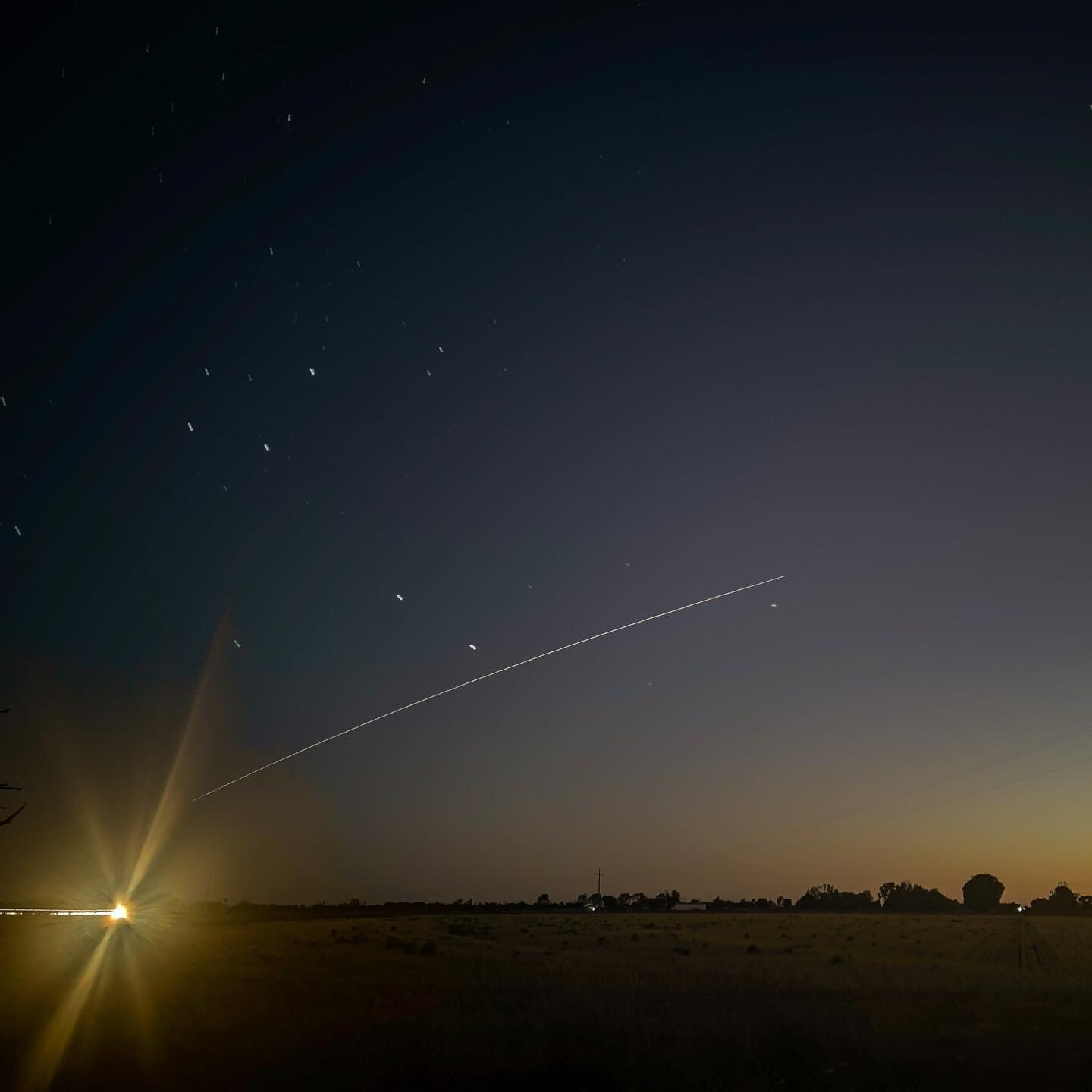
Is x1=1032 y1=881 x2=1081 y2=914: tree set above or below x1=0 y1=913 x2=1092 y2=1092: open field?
above

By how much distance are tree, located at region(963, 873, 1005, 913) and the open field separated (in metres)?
154

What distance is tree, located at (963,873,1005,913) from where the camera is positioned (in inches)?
7151

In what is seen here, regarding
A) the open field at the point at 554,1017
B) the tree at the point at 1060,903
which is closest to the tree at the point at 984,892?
the tree at the point at 1060,903

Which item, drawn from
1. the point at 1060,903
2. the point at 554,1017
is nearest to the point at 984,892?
the point at 1060,903

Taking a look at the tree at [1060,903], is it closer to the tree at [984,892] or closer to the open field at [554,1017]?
the tree at [984,892]

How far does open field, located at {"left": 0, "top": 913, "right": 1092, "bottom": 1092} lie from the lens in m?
16.2

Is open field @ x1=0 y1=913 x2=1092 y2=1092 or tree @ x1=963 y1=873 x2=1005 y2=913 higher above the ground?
tree @ x1=963 y1=873 x2=1005 y2=913

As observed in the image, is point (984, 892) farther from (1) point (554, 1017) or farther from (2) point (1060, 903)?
(1) point (554, 1017)

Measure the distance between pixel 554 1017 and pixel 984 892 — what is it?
19025cm

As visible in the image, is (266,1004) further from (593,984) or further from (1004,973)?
(1004,973)

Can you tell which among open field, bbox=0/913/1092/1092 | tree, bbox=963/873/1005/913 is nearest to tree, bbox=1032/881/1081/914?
tree, bbox=963/873/1005/913

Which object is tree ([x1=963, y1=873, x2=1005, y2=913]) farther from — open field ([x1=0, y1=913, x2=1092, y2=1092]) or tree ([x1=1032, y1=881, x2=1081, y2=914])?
open field ([x1=0, y1=913, x2=1092, y2=1092])

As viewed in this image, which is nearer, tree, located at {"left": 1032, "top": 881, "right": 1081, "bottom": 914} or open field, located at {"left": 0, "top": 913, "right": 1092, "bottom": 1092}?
open field, located at {"left": 0, "top": 913, "right": 1092, "bottom": 1092}

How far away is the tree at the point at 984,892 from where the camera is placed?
181625mm
